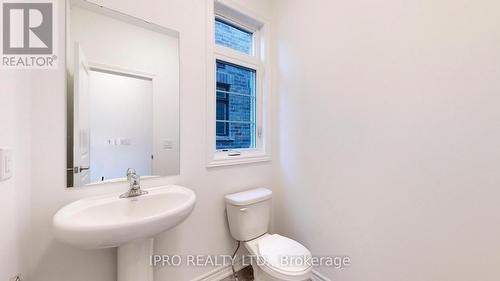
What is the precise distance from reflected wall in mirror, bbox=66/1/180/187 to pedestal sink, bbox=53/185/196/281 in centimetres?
18

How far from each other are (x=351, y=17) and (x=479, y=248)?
57.3 inches

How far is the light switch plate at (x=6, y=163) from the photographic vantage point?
729 millimetres

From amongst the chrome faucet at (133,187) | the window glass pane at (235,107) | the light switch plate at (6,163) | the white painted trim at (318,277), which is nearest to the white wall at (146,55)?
the chrome faucet at (133,187)

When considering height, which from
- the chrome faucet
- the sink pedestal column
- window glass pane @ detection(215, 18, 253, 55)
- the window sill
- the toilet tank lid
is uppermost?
window glass pane @ detection(215, 18, 253, 55)

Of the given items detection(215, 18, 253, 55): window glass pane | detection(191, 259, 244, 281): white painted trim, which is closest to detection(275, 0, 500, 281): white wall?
detection(215, 18, 253, 55): window glass pane

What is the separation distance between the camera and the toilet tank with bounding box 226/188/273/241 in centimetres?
153

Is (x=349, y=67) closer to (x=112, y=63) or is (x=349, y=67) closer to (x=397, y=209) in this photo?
(x=397, y=209)

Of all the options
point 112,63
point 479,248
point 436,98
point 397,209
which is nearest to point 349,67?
point 436,98

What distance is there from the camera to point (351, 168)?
1.38 metres

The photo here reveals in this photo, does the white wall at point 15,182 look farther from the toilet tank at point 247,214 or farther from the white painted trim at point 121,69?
the toilet tank at point 247,214

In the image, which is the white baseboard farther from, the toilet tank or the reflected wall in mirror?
the reflected wall in mirror

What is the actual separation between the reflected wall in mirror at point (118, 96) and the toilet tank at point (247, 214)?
520 millimetres

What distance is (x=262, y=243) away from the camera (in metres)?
1.46

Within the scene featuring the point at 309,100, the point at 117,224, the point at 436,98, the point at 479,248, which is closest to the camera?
the point at 117,224
